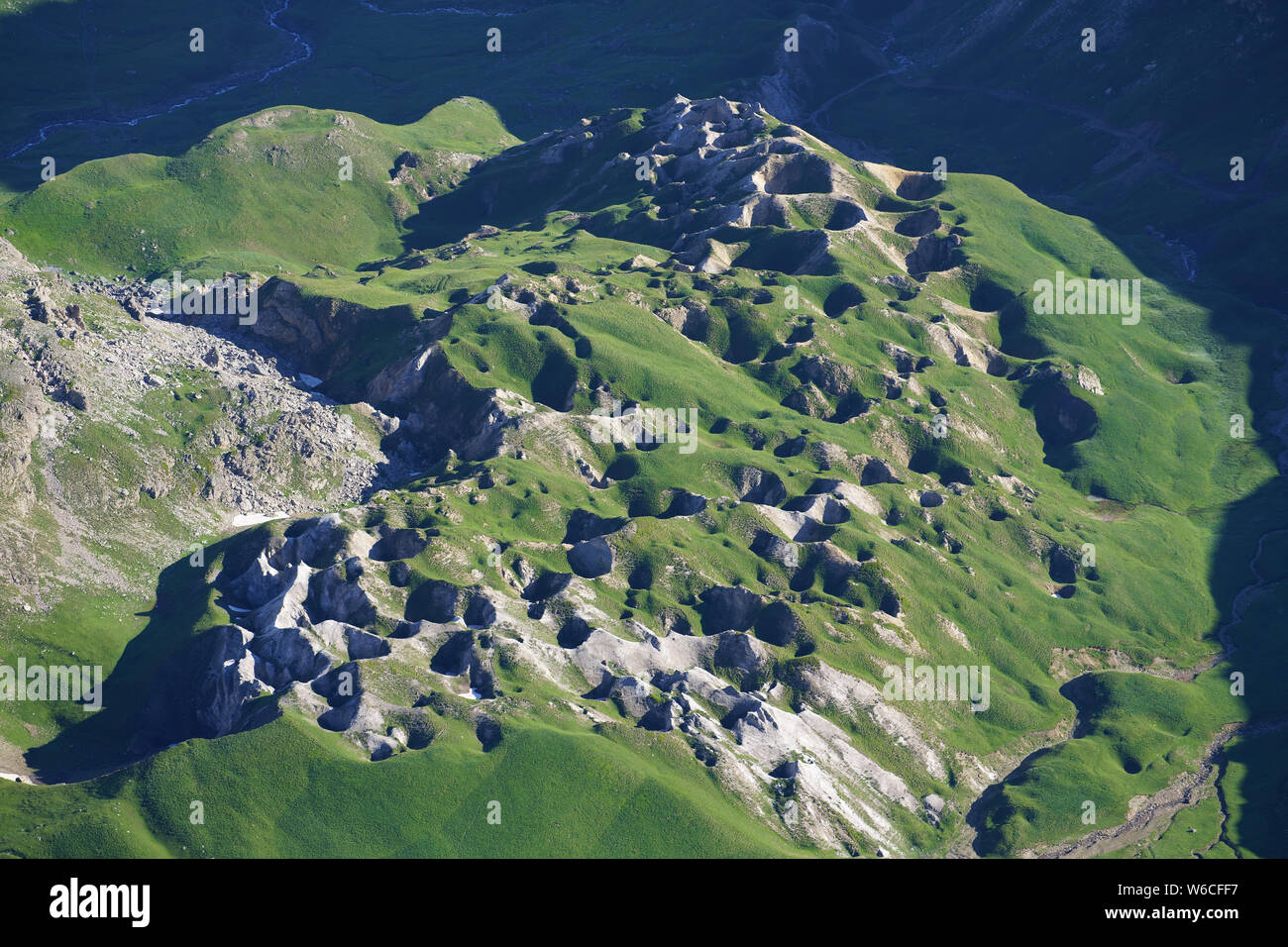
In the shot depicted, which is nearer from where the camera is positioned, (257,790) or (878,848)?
(257,790)

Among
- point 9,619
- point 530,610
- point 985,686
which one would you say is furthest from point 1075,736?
point 9,619

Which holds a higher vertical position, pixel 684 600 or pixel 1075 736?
pixel 684 600

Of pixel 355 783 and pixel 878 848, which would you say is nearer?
pixel 355 783

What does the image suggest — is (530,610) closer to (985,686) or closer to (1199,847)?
(985,686)

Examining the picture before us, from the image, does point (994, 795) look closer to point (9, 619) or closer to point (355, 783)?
point (355, 783)

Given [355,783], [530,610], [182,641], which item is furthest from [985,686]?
[182,641]
